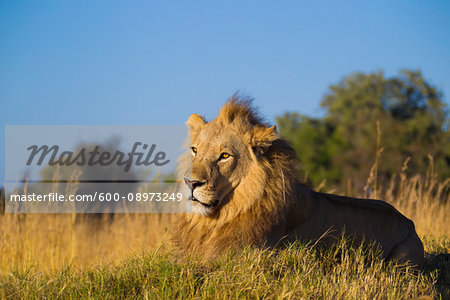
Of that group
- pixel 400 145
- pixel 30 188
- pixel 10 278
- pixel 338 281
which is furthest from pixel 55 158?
pixel 400 145

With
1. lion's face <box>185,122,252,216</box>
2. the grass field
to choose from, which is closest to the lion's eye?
lion's face <box>185,122,252,216</box>

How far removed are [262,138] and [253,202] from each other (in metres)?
0.64

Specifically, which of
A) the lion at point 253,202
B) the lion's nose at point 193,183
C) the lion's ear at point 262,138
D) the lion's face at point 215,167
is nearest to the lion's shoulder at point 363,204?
the lion at point 253,202

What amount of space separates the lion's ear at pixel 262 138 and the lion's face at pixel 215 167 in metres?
0.10

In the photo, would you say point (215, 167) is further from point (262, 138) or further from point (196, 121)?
point (196, 121)

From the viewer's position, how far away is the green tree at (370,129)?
30.8m

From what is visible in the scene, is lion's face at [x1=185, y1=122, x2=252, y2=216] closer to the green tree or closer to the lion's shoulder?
the lion's shoulder

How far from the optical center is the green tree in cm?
3081

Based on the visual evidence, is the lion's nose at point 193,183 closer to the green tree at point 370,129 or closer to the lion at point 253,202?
the lion at point 253,202

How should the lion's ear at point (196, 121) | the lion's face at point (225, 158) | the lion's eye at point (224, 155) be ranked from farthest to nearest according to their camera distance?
the lion's ear at point (196, 121), the lion's eye at point (224, 155), the lion's face at point (225, 158)

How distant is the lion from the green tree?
21188mm

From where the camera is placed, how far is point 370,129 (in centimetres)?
3516

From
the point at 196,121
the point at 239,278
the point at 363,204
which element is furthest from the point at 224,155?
the point at 363,204

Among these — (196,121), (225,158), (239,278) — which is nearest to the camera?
(239,278)
